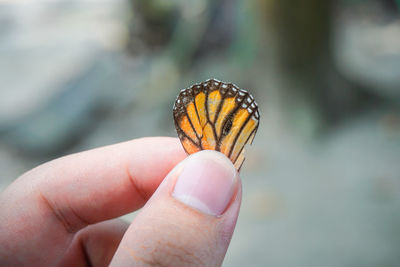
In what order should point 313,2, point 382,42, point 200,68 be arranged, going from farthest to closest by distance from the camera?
point 382,42, point 200,68, point 313,2

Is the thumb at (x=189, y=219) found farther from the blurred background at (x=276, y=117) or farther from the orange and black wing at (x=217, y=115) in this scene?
the blurred background at (x=276, y=117)

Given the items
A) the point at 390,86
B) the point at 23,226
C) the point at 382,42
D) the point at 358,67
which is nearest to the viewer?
the point at 23,226

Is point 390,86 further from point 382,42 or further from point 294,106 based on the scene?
point 382,42

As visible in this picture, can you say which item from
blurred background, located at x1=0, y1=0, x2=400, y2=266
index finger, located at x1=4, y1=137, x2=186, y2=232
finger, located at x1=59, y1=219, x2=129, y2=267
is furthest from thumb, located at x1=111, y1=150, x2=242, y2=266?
blurred background, located at x1=0, y1=0, x2=400, y2=266

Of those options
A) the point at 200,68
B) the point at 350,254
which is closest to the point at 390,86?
the point at 200,68

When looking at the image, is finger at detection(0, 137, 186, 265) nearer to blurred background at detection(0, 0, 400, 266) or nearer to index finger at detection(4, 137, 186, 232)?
index finger at detection(4, 137, 186, 232)

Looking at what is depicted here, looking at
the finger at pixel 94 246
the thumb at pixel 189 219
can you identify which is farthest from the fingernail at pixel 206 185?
the finger at pixel 94 246
